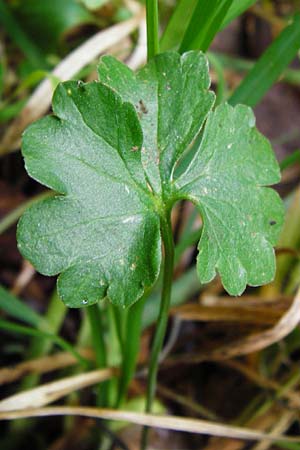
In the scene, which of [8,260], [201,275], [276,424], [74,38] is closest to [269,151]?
[201,275]

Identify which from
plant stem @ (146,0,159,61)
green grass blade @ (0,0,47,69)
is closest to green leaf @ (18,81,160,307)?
plant stem @ (146,0,159,61)

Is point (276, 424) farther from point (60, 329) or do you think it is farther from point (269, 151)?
point (269, 151)

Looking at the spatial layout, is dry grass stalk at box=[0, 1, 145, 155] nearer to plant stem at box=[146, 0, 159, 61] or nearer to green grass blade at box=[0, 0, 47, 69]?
green grass blade at box=[0, 0, 47, 69]

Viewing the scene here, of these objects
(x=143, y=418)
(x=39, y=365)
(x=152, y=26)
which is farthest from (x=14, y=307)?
(x=152, y=26)

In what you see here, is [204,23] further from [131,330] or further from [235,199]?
[131,330]

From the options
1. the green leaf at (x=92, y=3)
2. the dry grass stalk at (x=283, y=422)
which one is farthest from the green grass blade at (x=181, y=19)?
the dry grass stalk at (x=283, y=422)

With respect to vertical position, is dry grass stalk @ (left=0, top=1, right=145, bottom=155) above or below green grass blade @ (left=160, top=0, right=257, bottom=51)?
below

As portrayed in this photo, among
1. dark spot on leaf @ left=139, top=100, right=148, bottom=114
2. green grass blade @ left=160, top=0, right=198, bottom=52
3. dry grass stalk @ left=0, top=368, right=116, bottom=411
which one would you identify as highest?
green grass blade @ left=160, top=0, right=198, bottom=52
